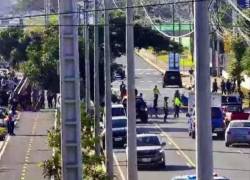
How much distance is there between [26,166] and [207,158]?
27509mm

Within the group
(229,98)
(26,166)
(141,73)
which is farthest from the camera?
(141,73)

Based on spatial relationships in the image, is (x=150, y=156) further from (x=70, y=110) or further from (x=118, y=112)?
(x=70, y=110)

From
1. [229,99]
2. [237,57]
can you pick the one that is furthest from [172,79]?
[229,99]

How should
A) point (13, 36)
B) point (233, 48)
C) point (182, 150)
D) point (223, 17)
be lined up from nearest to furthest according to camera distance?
point (182, 150), point (233, 48), point (223, 17), point (13, 36)

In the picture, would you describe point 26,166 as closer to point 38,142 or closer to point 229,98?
point 38,142

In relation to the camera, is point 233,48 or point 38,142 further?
point 233,48

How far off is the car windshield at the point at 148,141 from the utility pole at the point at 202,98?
89.8ft

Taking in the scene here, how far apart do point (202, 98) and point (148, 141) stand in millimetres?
27666

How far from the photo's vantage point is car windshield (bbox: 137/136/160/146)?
134 feet

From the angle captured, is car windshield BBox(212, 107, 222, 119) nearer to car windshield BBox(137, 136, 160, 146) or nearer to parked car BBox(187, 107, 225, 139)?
parked car BBox(187, 107, 225, 139)

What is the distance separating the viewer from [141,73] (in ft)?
369

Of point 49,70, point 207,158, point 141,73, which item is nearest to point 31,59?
point 49,70

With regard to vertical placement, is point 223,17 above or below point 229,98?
above

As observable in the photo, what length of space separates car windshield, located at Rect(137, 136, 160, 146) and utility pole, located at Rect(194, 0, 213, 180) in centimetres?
2736
